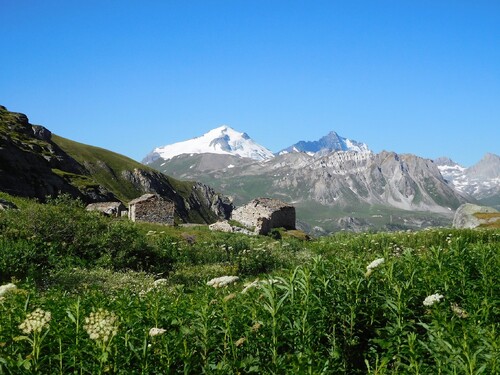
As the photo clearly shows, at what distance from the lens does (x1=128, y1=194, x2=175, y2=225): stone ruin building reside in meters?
40.6

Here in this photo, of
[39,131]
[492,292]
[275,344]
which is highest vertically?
[39,131]

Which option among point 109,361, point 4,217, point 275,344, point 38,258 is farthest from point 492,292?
point 4,217

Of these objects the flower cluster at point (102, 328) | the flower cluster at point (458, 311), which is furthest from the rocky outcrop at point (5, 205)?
the flower cluster at point (458, 311)

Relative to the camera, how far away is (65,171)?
247 ft

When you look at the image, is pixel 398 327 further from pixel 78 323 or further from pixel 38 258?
pixel 38 258

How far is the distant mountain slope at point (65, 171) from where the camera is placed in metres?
47.8

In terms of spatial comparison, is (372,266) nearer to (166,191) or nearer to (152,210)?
(152,210)

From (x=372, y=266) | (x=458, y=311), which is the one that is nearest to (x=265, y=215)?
(x=372, y=266)

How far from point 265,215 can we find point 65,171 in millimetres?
41176

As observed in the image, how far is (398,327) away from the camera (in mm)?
7527

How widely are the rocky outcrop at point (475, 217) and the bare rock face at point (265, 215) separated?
609 inches

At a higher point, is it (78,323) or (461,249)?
(461,249)

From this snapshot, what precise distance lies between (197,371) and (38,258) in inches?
580

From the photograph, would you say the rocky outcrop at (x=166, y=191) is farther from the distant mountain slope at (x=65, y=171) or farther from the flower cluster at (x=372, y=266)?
the flower cluster at (x=372, y=266)
